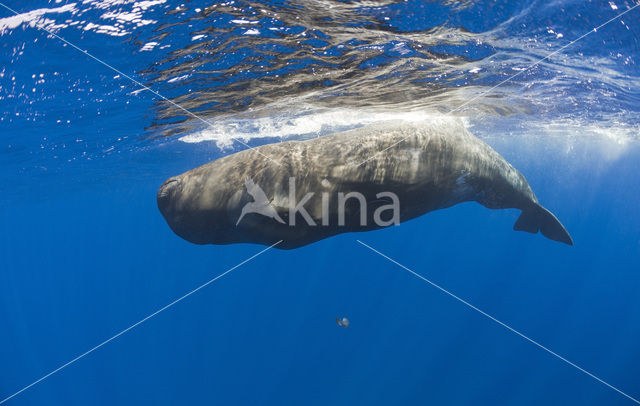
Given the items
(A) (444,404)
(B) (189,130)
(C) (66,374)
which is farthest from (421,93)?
(C) (66,374)

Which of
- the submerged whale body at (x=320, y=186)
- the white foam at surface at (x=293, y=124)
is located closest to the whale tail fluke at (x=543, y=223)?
the submerged whale body at (x=320, y=186)

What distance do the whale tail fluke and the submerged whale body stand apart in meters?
3.38

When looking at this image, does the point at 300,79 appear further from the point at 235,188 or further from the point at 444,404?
the point at 444,404

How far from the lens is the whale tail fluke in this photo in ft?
23.6

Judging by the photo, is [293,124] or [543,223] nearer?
[543,223]

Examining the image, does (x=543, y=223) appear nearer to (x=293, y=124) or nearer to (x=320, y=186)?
(x=320, y=186)

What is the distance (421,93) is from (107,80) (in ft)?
34.4

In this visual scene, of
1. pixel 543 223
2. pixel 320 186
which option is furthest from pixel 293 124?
pixel 320 186

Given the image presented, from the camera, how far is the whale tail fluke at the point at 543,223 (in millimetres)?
7203

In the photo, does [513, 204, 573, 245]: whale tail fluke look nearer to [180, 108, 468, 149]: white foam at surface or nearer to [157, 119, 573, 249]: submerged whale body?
[157, 119, 573, 249]: submerged whale body

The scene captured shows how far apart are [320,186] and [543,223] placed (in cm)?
615

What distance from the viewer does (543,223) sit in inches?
294

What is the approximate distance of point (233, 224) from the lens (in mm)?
4207

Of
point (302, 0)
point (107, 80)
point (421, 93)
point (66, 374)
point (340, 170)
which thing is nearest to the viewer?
point (340, 170)
